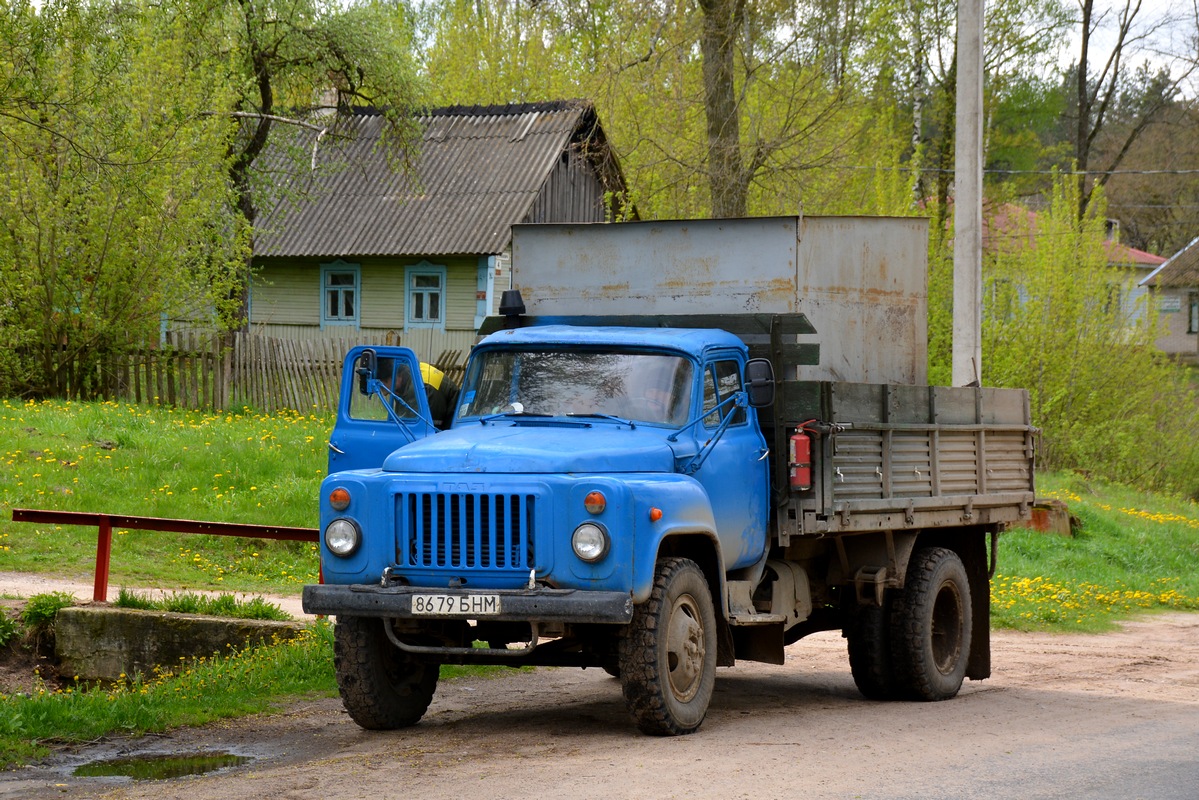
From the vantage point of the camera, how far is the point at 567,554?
7379mm

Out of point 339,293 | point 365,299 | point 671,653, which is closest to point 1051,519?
point 671,653

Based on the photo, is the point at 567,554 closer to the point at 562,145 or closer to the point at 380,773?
the point at 380,773

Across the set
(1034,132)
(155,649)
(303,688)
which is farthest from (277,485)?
(1034,132)

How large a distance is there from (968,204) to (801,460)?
8.67m

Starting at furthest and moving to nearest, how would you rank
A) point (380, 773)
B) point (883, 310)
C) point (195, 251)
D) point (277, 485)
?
point (195, 251) < point (277, 485) < point (883, 310) < point (380, 773)

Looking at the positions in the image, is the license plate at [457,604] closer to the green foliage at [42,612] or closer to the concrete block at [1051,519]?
the green foliage at [42,612]

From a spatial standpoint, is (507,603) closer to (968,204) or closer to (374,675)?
(374,675)

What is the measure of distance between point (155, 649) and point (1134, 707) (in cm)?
704

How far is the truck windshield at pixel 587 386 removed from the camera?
331 inches

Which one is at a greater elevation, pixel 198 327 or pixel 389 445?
pixel 198 327

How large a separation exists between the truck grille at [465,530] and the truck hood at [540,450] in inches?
6.5

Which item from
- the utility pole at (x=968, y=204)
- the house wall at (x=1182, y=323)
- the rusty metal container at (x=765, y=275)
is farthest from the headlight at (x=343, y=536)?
the house wall at (x=1182, y=323)

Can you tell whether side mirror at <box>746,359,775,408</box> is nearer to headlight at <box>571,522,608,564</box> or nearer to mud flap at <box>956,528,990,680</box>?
headlight at <box>571,522,608,564</box>

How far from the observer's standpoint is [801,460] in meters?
8.84
